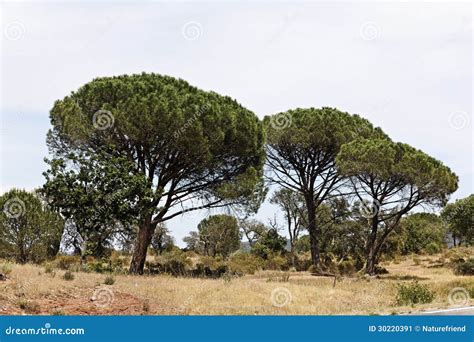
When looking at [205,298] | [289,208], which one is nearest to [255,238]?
[289,208]

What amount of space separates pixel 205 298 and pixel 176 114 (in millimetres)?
11396

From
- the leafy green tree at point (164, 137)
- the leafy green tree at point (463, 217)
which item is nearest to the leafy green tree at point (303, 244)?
the leafy green tree at point (463, 217)

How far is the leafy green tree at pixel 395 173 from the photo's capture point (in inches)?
1367

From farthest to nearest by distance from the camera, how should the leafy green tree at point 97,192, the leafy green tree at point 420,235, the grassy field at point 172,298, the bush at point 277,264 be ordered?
the leafy green tree at point 420,235, the bush at point 277,264, the leafy green tree at point 97,192, the grassy field at point 172,298

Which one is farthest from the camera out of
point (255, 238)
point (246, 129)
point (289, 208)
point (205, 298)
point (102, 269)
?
point (255, 238)

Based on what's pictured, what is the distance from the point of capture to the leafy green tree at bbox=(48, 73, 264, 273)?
89.4ft

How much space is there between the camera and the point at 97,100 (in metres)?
28.2

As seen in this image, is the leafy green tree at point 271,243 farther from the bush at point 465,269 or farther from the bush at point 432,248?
the bush at point 465,269

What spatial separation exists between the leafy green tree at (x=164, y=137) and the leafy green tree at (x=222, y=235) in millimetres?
26877

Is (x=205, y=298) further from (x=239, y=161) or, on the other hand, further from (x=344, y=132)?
(x=344, y=132)

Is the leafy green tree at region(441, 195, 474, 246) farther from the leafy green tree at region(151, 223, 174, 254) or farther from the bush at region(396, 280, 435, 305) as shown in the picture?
the bush at region(396, 280, 435, 305)

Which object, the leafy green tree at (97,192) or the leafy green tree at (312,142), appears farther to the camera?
the leafy green tree at (312,142)

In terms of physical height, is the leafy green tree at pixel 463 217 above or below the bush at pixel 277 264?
above

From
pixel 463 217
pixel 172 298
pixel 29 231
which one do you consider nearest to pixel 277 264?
pixel 29 231
